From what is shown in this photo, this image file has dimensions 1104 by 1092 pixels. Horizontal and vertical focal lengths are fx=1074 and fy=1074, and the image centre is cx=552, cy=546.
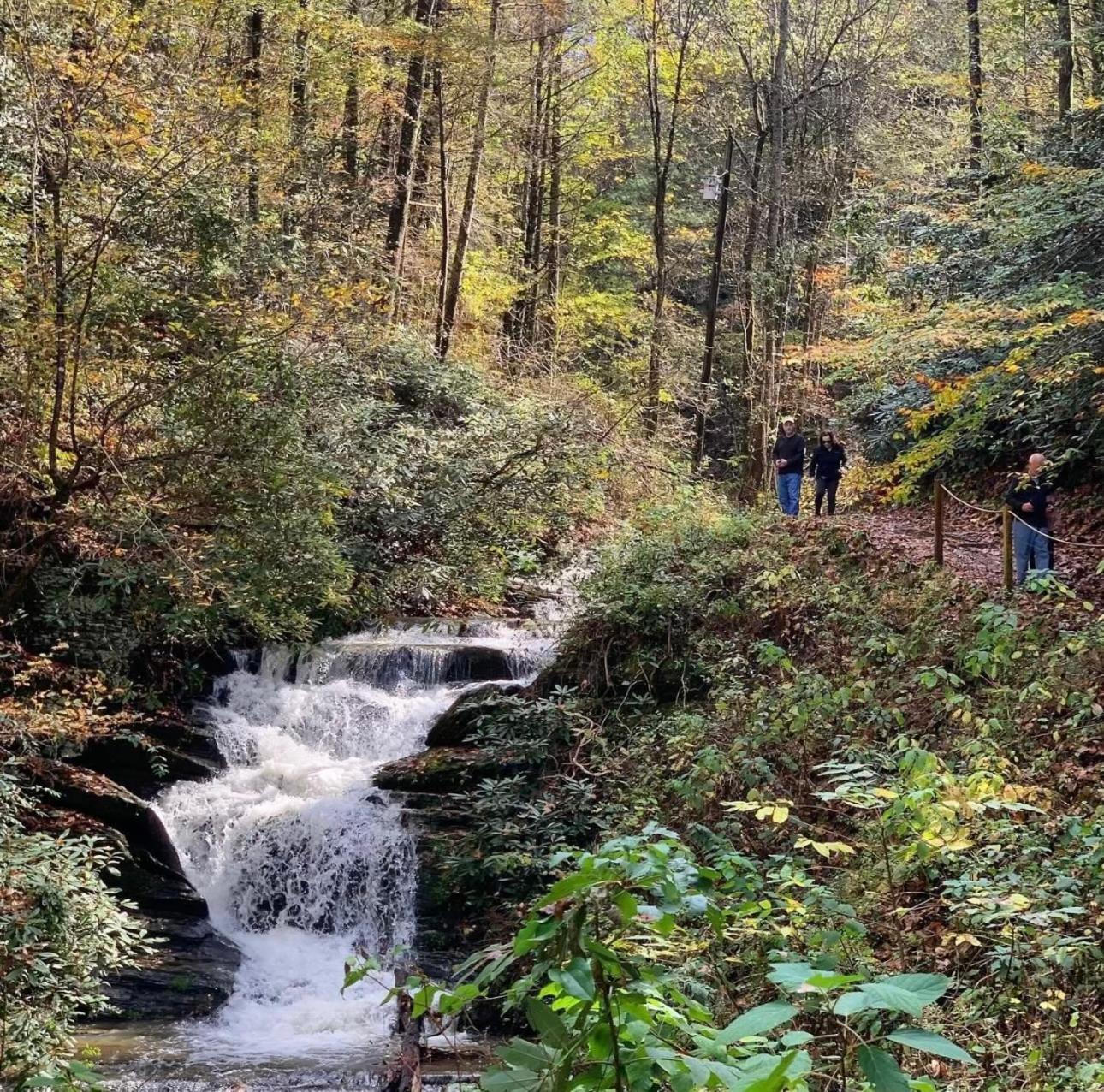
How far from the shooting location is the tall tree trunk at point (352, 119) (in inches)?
798

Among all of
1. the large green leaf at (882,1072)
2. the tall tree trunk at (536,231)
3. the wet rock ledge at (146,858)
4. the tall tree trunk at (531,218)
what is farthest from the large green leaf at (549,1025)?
the tall tree trunk at (536,231)

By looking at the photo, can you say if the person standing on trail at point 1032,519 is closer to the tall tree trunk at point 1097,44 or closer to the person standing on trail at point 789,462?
the tall tree trunk at point 1097,44

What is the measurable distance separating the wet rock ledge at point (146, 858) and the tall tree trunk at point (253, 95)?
6841mm

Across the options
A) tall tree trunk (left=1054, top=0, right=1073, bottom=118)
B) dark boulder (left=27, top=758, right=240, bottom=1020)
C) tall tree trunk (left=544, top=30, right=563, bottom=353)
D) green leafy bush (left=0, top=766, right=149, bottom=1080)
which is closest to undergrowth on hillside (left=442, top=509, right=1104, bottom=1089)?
dark boulder (left=27, top=758, right=240, bottom=1020)

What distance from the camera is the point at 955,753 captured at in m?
8.72

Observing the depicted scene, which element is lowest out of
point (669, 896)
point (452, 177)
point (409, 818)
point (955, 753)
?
point (409, 818)

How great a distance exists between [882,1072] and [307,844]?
10.6 meters

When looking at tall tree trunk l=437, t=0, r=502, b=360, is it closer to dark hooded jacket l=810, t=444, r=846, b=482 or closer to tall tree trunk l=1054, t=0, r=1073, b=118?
dark hooded jacket l=810, t=444, r=846, b=482

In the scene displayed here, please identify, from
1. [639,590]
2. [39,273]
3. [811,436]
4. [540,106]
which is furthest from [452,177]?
[39,273]

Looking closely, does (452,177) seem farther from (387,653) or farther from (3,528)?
(3,528)

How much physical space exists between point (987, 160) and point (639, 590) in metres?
7.98

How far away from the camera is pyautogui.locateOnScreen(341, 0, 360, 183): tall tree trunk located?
20.3 m

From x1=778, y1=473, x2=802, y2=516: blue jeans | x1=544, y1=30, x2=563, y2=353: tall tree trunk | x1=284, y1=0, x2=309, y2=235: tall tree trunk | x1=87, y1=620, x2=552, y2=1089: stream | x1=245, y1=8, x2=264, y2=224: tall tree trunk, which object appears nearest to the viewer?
x1=87, y1=620, x2=552, y2=1089: stream

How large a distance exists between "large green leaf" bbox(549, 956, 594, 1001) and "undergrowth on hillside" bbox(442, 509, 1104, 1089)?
2.60 feet
